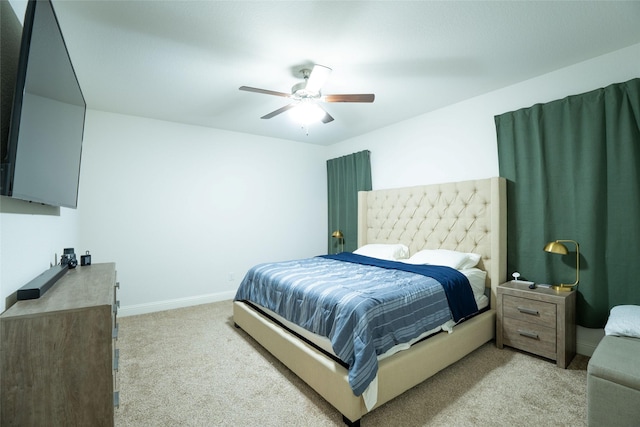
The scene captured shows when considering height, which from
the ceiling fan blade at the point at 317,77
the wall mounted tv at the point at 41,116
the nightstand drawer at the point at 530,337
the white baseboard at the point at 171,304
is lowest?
the white baseboard at the point at 171,304

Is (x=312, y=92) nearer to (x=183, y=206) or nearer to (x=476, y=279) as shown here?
(x=476, y=279)

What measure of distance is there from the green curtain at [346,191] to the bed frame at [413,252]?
13.1 inches

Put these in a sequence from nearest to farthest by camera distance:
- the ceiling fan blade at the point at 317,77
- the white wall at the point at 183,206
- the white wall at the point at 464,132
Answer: the ceiling fan blade at the point at 317,77
the white wall at the point at 464,132
the white wall at the point at 183,206

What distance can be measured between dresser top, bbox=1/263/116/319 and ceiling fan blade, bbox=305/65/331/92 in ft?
6.34

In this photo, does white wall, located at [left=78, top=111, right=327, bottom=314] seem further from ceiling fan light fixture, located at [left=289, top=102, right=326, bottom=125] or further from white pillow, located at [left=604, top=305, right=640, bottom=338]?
white pillow, located at [left=604, top=305, right=640, bottom=338]

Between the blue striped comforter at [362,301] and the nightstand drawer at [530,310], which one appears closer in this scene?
the blue striped comforter at [362,301]

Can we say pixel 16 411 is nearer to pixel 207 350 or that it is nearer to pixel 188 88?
pixel 207 350

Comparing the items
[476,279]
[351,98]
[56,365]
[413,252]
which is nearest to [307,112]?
[351,98]

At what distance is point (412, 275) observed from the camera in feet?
8.41

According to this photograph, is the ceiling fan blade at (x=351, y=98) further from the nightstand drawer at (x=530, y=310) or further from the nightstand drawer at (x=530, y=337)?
the nightstand drawer at (x=530, y=337)

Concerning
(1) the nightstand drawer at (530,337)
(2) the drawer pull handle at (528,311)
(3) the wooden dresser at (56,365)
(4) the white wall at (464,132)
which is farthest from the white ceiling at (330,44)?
(1) the nightstand drawer at (530,337)

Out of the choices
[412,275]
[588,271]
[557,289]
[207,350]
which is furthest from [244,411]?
[588,271]

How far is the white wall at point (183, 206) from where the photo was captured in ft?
11.5

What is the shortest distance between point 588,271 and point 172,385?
3483mm
